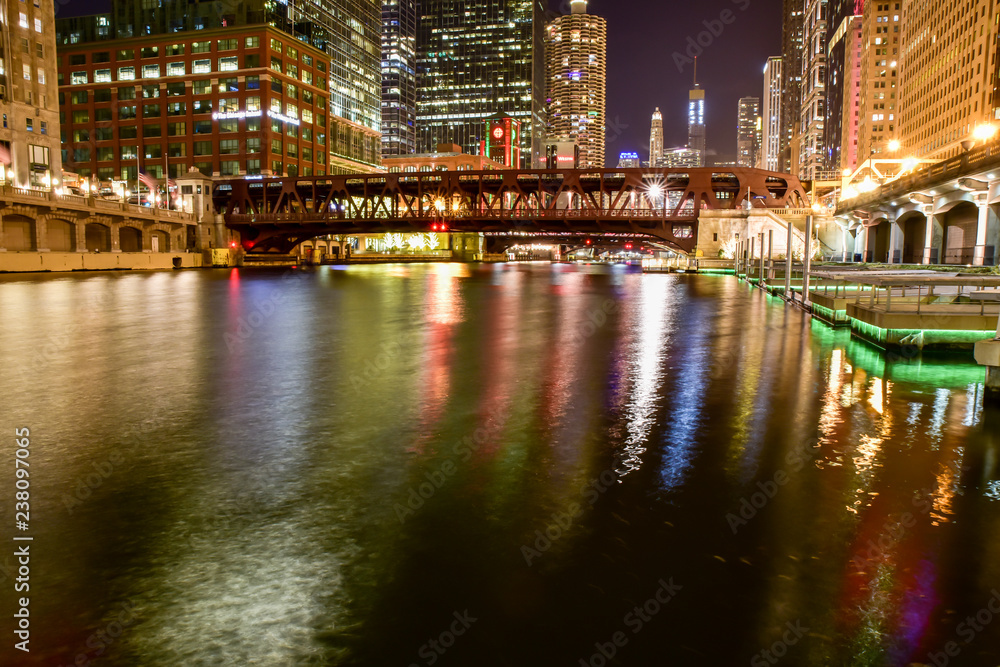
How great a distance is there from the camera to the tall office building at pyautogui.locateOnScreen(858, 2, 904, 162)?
180875mm

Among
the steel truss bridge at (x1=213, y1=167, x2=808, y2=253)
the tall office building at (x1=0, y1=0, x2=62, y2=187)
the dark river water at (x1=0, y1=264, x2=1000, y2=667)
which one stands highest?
the tall office building at (x1=0, y1=0, x2=62, y2=187)

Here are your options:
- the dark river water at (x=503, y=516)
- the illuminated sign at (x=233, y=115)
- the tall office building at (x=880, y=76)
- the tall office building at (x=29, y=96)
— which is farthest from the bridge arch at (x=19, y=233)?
the tall office building at (x=880, y=76)

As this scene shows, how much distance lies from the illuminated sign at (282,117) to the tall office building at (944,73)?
373 ft

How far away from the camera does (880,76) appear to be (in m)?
182

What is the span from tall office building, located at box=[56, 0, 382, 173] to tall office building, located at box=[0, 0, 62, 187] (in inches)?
1380

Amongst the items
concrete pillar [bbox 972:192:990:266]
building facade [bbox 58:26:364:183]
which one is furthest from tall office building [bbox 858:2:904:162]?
concrete pillar [bbox 972:192:990:266]

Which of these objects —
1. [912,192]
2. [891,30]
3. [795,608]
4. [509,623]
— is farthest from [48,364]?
[891,30]

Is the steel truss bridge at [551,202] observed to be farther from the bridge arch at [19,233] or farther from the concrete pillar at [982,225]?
the concrete pillar at [982,225]

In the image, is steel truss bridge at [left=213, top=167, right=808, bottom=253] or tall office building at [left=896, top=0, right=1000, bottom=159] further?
tall office building at [left=896, top=0, right=1000, bottom=159]

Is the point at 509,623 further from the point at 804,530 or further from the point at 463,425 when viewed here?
the point at 463,425

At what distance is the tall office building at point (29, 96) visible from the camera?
284 ft

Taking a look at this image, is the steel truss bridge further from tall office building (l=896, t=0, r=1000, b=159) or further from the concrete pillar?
tall office building (l=896, t=0, r=1000, b=159)

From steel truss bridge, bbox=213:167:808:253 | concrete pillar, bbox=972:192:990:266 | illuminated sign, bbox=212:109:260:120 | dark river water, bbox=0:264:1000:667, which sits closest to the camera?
dark river water, bbox=0:264:1000:667

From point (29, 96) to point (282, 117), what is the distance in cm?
4375
